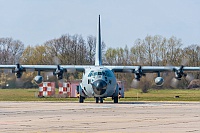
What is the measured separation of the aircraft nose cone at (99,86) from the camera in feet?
137

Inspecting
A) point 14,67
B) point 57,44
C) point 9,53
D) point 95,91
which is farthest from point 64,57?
point 95,91

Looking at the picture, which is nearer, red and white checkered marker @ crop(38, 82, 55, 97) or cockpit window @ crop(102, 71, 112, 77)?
cockpit window @ crop(102, 71, 112, 77)

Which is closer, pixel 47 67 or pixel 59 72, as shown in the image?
pixel 59 72

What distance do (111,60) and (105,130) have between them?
102 metres

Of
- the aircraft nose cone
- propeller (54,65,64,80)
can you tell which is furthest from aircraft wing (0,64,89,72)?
the aircraft nose cone

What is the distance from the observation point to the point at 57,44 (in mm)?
105625

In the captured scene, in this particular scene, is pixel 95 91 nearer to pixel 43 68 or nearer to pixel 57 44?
pixel 43 68

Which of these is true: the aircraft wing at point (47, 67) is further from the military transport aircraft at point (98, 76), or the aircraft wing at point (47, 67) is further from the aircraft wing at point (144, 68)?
the aircraft wing at point (144, 68)

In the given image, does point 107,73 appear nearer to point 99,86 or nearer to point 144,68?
point 99,86

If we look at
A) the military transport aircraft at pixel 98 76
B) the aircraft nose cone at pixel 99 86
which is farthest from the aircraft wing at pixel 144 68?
the aircraft nose cone at pixel 99 86

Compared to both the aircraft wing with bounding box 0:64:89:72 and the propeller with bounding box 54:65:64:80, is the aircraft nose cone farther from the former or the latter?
the propeller with bounding box 54:65:64:80

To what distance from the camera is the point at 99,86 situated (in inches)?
1641

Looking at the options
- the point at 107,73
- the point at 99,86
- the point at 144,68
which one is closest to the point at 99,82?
the point at 99,86

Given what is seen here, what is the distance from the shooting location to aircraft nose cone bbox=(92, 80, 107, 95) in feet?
137
